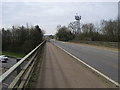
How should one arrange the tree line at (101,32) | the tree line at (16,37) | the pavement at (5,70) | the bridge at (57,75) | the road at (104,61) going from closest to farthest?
the pavement at (5,70) < the bridge at (57,75) < the road at (104,61) < the tree line at (101,32) < the tree line at (16,37)

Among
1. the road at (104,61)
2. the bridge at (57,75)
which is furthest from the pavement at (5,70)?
the road at (104,61)

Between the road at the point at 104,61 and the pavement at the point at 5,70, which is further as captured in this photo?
the road at the point at 104,61

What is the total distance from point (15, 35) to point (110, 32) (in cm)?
3836

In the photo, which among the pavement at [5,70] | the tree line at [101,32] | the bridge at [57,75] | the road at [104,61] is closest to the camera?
the pavement at [5,70]

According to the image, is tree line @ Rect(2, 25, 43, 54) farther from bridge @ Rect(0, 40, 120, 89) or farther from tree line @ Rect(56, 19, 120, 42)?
bridge @ Rect(0, 40, 120, 89)

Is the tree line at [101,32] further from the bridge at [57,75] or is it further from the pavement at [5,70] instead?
the bridge at [57,75]

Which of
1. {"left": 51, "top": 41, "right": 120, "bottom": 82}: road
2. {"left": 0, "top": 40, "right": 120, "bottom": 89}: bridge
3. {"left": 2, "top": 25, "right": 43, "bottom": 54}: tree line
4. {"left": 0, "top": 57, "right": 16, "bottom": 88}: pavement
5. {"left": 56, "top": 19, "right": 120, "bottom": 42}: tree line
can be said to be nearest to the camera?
{"left": 0, "top": 57, "right": 16, "bottom": 88}: pavement

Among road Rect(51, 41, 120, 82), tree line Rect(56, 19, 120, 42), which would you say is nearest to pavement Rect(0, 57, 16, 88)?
road Rect(51, 41, 120, 82)

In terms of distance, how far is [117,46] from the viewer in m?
39.2

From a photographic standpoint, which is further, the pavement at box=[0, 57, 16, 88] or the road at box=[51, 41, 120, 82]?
the road at box=[51, 41, 120, 82]

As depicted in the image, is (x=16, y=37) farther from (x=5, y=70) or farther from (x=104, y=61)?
(x=104, y=61)

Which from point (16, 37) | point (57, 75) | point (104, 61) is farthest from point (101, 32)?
point (57, 75)

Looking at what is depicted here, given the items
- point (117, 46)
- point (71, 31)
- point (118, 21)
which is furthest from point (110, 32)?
point (71, 31)

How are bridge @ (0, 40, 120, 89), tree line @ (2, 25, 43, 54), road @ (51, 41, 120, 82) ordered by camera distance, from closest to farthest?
bridge @ (0, 40, 120, 89) < road @ (51, 41, 120, 82) < tree line @ (2, 25, 43, 54)
